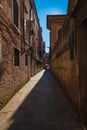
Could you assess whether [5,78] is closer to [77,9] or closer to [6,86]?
[6,86]

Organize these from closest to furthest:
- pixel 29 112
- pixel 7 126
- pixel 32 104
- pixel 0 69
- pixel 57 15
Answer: pixel 7 126
pixel 29 112
pixel 0 69
pixel 32 104
pixel 57 15

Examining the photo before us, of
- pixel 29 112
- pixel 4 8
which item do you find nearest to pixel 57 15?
pixel 4 8

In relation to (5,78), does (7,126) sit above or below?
below

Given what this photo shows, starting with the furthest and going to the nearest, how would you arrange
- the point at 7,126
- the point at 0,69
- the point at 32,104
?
the point at 32,104, the point at 0,69, the point at 7,126

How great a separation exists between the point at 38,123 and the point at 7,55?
3.37m

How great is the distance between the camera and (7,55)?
7.75 metres

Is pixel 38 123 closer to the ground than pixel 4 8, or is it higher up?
closer to the ground

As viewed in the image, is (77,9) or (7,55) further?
(7,55)

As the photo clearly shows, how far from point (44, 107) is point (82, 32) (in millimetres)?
2908

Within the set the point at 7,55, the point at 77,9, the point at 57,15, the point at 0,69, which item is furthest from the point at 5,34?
the point at 57,15

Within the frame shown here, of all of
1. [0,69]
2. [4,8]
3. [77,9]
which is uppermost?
[4,8]

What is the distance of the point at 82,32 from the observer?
201 inches

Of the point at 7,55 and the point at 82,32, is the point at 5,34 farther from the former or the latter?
the point at 82,32

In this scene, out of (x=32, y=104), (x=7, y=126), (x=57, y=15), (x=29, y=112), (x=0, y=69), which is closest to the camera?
(x=7, y=126)
